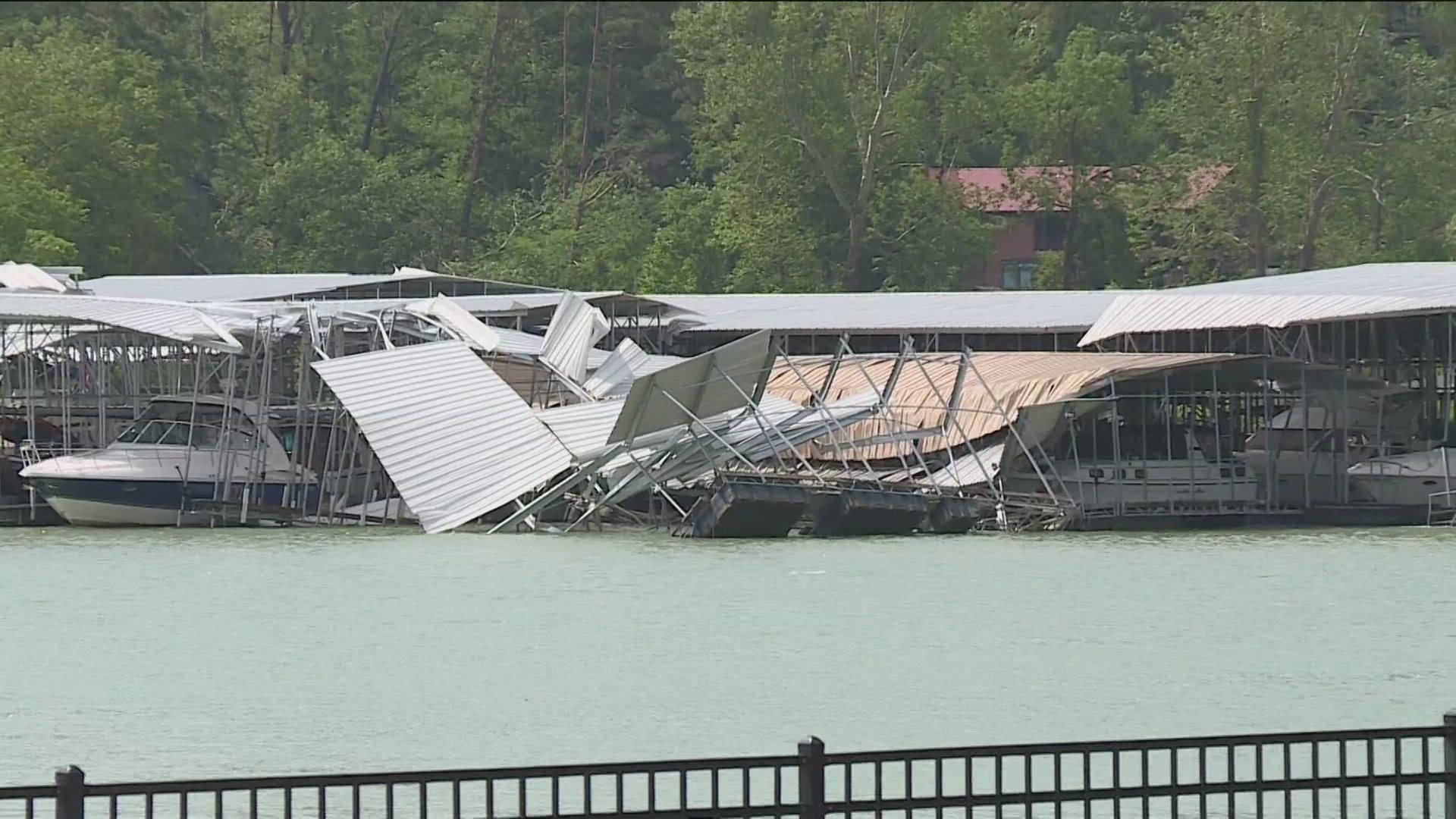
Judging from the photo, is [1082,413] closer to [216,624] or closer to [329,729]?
[216,624]

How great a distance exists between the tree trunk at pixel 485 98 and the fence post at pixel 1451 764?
8580 cm

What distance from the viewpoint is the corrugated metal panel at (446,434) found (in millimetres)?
43469

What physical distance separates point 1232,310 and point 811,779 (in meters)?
38.9

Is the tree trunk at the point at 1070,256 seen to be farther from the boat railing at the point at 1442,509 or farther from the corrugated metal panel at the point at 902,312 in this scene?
the boat railing at the point at 1442,509

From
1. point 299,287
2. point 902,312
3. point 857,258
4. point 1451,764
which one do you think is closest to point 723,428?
point 902,312

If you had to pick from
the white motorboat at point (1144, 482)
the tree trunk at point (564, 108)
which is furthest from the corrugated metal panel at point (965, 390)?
the tree trunk at point (564, 108)

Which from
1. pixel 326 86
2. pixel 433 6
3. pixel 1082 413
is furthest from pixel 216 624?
pixel 326 86

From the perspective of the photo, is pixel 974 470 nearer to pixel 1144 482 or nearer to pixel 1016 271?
pixel 1144 482

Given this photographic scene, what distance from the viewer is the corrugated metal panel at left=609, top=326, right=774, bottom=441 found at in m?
42.1

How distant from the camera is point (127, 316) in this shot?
4756 centimetres

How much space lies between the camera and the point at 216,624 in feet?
107

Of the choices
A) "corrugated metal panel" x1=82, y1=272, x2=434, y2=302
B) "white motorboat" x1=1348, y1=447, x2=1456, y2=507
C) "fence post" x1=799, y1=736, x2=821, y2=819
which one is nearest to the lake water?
"white motorboat" x1=1348, y1=447, x2=1456, y2=507

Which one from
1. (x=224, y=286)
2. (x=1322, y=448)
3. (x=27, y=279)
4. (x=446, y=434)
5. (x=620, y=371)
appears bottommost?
(x=1322, y=448)

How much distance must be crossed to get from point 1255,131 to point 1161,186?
3.66m
